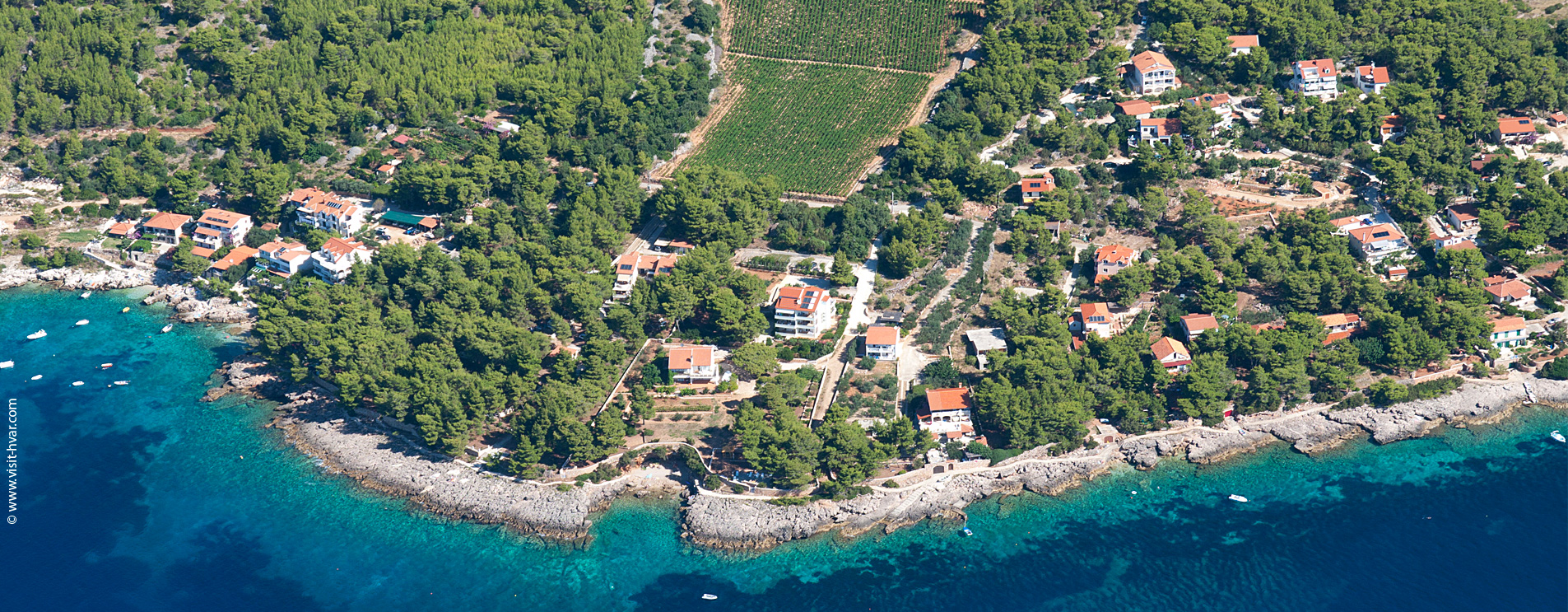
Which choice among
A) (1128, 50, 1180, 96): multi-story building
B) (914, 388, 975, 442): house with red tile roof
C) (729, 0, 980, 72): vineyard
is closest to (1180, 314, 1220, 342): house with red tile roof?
(914, 388, 975, 442): house with red tile roof

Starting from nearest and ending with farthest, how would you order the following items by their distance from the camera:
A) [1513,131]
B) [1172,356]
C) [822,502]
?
[822,502], [1172,356], [1513,131]

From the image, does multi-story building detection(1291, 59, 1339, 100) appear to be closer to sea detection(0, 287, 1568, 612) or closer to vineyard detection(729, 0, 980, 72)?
vineyard detection(729, 0, 980, 72)

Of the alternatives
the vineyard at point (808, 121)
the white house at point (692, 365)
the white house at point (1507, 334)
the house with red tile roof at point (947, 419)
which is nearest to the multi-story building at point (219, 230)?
the vineyard at point (808, 121)

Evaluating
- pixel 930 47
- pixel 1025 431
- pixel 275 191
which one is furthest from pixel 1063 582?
pixel 275 191

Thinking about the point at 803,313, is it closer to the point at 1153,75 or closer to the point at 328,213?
the point at 328,213

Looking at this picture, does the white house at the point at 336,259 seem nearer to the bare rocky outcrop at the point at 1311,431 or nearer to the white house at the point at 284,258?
the white house at the point at 284,258

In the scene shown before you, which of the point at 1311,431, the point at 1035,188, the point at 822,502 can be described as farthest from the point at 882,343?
the point at 1311,431
